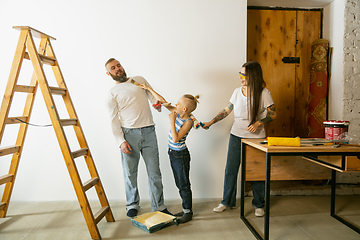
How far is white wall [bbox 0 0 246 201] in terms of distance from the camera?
3.10 meters

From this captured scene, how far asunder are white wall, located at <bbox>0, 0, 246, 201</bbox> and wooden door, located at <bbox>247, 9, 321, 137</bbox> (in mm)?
545

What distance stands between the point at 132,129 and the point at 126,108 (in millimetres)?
219

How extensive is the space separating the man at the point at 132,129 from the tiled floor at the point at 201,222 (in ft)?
0.95

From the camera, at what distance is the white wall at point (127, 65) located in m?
3.10

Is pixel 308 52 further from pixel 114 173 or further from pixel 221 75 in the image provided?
pixel 114 173

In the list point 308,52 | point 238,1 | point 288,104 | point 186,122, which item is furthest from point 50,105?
point 308,52

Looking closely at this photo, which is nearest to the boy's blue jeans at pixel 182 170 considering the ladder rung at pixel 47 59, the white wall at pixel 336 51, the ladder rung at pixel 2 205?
the ladder rung at pixel 47 59

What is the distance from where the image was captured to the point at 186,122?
2482mm

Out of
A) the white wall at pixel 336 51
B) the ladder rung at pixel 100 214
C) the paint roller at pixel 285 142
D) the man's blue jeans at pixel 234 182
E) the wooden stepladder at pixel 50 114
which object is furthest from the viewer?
the white wall at pixel 336 51

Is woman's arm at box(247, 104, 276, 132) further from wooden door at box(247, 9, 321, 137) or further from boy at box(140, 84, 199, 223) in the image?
wooden door at box(247, 9, 321, 137)

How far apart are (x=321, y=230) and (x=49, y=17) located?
3.60 metres

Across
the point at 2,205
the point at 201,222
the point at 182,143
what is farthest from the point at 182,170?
the point at 2,205

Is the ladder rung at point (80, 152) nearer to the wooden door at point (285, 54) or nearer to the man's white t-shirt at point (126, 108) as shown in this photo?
the man's white t-shirt at point (126, 108)

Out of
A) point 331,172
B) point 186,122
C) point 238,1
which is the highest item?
point 238,1
